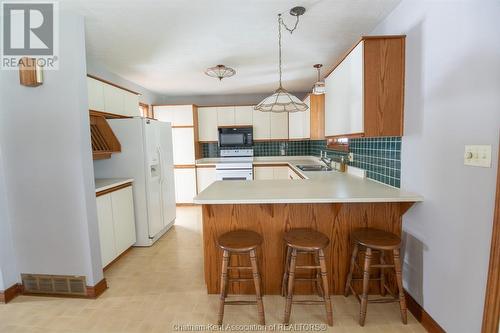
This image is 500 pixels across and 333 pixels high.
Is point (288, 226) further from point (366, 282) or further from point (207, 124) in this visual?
point (207, 124)

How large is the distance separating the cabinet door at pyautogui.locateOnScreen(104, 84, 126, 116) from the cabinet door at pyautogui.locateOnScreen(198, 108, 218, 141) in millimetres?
1926

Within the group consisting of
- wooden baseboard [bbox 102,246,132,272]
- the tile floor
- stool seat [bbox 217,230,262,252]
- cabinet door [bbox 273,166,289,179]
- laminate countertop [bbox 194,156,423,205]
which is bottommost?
the tile floor

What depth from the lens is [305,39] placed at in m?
2.46

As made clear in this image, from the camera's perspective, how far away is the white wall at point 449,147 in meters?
1.17

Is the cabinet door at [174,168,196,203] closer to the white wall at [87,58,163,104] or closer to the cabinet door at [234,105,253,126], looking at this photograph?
the cabinet door at [234,105,253,126]

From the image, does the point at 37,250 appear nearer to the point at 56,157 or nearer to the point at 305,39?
the point at 56,157

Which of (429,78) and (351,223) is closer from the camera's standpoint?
(429,78)

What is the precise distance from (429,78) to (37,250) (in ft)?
10.6

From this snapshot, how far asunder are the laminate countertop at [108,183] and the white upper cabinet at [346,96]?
2.37m

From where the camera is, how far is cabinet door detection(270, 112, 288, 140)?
5023 millimetres

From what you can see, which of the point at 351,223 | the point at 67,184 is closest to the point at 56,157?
the point at 67,184

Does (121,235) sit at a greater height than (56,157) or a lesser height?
lesser

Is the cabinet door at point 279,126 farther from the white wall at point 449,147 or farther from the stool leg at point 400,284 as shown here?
the stool leg at point 400,284

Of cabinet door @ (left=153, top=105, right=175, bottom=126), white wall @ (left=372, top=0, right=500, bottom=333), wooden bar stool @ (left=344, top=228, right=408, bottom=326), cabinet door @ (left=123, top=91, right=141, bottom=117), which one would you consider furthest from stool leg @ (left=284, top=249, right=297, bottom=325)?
cabinet door @ (left=153, top=105, right=175, bottom=126)
